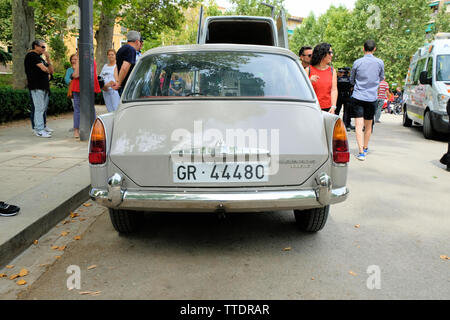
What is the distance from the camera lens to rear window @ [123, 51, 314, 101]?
3.59m

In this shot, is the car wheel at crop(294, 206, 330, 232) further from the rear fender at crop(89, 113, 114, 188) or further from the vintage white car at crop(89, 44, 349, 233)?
the rear fender at crop(89, 113, 114, 188)

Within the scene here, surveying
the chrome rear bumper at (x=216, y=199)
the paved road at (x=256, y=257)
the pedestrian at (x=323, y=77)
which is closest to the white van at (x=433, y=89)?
the pedestrian at (x=323, y=77)

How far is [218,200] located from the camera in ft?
9.95

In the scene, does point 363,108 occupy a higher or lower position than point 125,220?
higher

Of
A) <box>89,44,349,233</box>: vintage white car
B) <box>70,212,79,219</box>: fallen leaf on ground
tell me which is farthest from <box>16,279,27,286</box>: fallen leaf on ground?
<box>70,212,79,219</box>: fallen leaf on ground

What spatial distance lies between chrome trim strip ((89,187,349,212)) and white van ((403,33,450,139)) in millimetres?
8630

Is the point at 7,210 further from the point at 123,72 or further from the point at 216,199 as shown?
the point at 123,72

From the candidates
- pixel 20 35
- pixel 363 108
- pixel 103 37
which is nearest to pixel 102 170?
pixel 363 108

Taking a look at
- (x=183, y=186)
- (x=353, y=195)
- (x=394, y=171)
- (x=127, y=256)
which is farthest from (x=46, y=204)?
(x=394, y=171)

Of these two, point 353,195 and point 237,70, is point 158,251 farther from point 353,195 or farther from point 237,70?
point 353,195

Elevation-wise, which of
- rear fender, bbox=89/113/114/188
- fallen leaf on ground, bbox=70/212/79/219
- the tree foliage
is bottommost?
fallen leaf on ground, bbox=70/212/79/219

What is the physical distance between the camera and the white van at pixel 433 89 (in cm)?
1040

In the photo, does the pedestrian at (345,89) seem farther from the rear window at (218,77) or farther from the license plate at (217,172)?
the license plate at (217,172)

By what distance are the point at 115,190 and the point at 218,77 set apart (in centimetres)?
129
